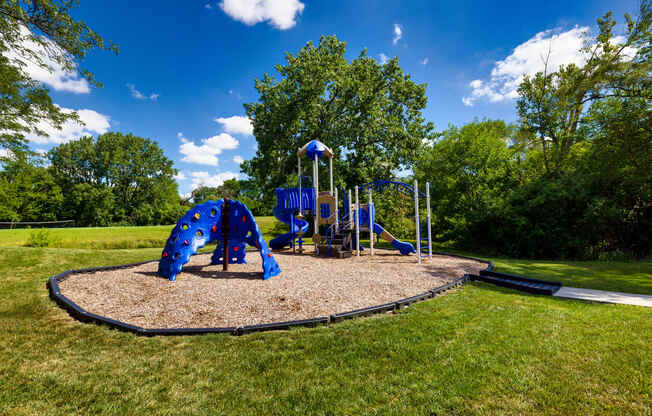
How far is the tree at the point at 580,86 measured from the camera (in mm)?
10445

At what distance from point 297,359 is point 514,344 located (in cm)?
248

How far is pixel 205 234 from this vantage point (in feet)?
22.1

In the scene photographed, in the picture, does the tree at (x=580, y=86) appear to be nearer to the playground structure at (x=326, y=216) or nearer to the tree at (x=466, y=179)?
the tree at (x=466, y=179)

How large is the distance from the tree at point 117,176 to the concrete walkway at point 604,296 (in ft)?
134

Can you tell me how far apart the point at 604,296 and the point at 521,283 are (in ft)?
4.42

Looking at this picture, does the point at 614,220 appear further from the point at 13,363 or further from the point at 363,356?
the point at 13,363

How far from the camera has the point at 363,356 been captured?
282 centimetres

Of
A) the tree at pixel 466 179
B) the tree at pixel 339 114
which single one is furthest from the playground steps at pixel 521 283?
the tree at pixel 339 114

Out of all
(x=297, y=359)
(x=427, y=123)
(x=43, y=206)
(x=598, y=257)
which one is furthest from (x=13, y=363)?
(x=43, y=206)

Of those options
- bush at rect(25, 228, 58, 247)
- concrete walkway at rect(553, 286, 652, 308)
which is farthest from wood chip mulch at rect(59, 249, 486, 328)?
bush at rect(25, 228, 58, 247)

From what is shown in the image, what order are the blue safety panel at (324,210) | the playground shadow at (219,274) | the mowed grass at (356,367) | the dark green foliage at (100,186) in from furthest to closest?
the dark green foliage at (100,186) < the blue safety panel at (324,210) < the playground shadow at (219,274) < the mowed grass at (356,367)

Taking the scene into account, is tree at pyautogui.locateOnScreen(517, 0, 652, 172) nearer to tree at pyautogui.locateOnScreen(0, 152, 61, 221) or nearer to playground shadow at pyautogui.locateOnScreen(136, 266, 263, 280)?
playground shadow at pyautogui.locateOnScreen(136, 266, 263, 280)

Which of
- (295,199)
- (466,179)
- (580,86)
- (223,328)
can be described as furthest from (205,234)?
(580,86)

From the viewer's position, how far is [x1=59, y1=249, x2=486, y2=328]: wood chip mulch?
4.19 m
